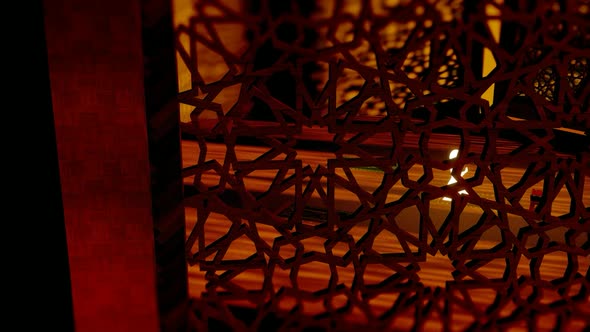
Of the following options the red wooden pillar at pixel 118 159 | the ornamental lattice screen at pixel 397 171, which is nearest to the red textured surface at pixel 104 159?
the red wooden pillar at pixel 118 159

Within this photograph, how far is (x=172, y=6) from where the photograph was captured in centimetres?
170

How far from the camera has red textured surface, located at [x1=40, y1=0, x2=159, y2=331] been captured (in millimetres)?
1622

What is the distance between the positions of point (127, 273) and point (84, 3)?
932mm

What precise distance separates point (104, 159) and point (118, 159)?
47mm

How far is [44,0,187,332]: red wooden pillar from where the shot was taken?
163 cm

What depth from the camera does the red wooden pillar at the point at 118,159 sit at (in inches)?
64.0

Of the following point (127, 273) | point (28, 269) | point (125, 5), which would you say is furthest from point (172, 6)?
point (28, 269)

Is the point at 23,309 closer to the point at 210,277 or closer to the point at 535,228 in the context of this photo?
the point at 210,277

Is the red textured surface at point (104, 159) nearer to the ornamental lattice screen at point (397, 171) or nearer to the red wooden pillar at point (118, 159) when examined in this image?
the red wooden pillar at point (118, 159)

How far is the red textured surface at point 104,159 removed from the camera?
5.32 feet

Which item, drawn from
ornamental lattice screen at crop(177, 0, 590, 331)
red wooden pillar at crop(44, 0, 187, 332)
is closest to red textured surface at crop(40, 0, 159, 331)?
red wooden pillar at crop(44, 0, 187, 332)

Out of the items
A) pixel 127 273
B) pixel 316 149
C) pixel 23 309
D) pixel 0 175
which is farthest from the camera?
pixel 316 149

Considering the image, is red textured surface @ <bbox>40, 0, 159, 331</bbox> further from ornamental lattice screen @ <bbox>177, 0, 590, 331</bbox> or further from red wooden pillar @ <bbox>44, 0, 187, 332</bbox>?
ornamental lattice screen @ <bbox>177, 0, 590, 331</bbox>

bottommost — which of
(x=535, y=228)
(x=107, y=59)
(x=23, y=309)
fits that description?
(x=23, y=309)
